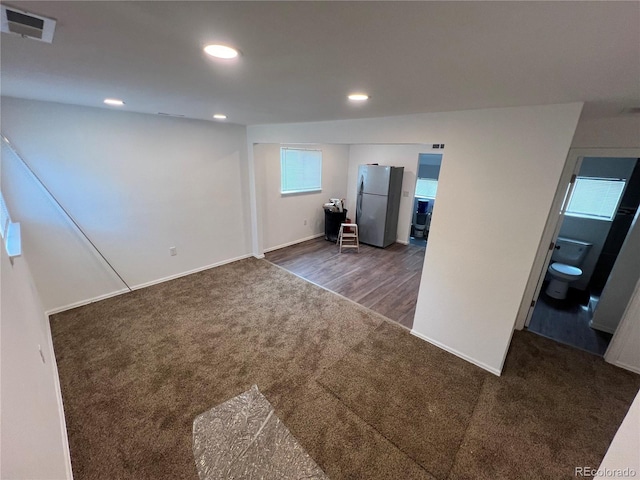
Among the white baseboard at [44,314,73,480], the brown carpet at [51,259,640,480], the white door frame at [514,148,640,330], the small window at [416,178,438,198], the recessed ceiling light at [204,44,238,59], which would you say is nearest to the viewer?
the recessed ceiling light at [204,44,238,59]

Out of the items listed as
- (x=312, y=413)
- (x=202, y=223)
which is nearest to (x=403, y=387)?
(x=312, y=413)

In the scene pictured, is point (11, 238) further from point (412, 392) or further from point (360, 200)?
point (360, 200)

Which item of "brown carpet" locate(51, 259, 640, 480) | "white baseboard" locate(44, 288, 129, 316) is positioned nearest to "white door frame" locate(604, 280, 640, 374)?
"brown carpet" locate(51, 259, 640, 480)

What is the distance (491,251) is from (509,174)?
62 centimetres

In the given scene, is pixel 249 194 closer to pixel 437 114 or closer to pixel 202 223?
pixel 202 223

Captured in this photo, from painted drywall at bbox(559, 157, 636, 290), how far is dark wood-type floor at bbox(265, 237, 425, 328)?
7.26 ft

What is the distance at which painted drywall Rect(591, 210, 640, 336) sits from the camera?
265 centimetres

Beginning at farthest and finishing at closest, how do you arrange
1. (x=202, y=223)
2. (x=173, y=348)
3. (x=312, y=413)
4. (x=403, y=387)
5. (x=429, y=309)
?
(x=202, y=223) → (x=429, y=309) → (x=173, y=348) → (x=403, y=387) → (x=312, y=413)

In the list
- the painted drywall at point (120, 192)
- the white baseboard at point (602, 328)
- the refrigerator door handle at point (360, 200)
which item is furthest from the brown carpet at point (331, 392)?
the refrigerator door handle at point (360, 200)

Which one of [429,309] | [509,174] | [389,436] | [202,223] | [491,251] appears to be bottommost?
[389,436]

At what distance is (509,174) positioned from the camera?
193cm

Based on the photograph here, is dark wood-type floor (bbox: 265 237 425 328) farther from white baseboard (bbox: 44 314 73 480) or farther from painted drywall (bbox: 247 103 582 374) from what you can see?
white baseboard (bbox: 44 314 73 480)

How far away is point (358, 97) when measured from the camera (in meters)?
1.72

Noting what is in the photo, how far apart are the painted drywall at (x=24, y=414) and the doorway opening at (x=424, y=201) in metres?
5.77
